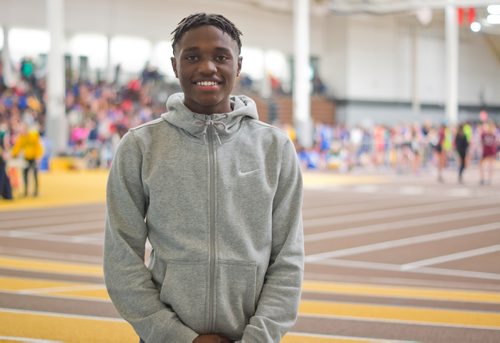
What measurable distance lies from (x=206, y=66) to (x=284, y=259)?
0.66 metres

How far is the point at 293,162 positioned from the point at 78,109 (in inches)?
1139

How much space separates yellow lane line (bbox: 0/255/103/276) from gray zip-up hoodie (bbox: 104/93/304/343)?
5.34 meters

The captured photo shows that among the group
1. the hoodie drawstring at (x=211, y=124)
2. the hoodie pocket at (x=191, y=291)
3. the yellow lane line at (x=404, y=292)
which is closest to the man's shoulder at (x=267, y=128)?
the hoodie drawstring at (x=211, y=124)

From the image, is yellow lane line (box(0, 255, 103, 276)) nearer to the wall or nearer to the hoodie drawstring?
the hoodie drawstring

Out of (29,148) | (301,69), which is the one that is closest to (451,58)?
(301,69)

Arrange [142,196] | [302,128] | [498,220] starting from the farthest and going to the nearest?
[302,128] → [498,220] → [142,196]

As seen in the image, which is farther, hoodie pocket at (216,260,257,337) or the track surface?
the track surface

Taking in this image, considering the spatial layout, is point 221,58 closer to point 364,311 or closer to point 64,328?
point 64,328

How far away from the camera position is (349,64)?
45219 millimetres

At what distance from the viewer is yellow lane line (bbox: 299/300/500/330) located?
5434mm

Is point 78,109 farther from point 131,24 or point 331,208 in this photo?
point 331,208

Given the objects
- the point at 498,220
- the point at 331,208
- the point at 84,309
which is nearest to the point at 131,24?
the point at 331,208

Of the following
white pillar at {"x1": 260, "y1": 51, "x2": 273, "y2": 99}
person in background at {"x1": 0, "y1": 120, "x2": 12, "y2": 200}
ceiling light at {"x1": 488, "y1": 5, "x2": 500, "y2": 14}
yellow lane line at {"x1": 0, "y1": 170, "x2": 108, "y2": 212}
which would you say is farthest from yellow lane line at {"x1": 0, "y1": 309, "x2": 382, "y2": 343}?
white pillar at {"x1": 260, "y1": 51, "x2": 273, "y2": 99}

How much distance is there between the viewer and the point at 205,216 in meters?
2.55
